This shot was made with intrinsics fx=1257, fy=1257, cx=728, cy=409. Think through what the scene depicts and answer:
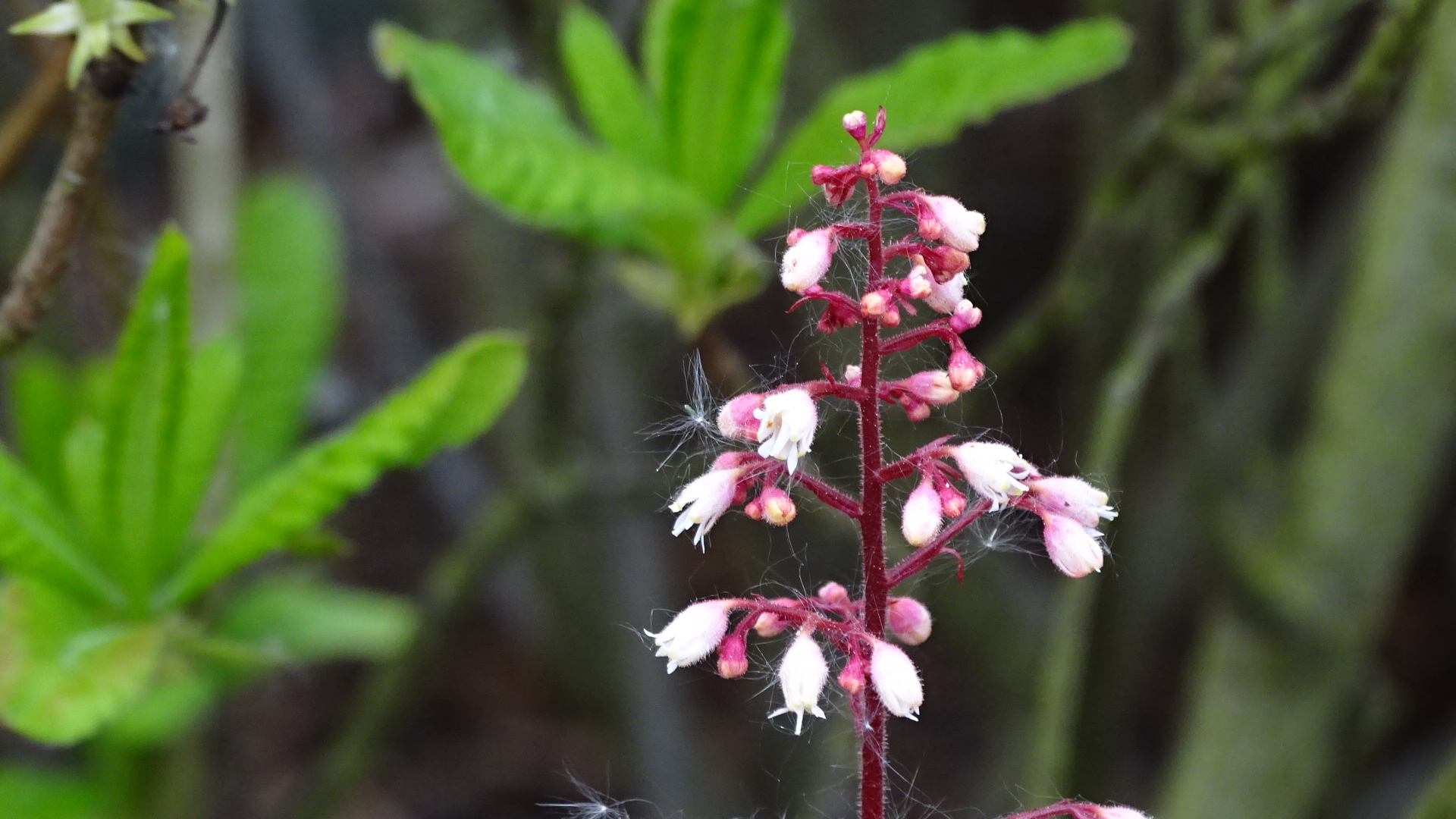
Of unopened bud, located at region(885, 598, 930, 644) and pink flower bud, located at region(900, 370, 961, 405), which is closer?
pink flower bud, located at region(900, 370, 961, 405)

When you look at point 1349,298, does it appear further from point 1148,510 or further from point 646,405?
point 646,405

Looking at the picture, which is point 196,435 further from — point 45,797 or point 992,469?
point 992,469

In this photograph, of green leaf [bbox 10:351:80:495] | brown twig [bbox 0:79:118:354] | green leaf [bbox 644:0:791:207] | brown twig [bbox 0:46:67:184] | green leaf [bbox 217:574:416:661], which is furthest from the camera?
green leaf [bbox 217:574:416:661]

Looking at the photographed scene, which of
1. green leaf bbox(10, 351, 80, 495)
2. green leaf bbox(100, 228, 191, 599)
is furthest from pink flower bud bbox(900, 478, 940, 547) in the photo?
green leaf bbox(10, 351, 80, 495)

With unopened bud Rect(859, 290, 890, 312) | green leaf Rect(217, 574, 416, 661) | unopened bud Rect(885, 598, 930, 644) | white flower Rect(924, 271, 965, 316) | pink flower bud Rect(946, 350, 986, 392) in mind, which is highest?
unopened bud Rect(859, 290, 890, 312)

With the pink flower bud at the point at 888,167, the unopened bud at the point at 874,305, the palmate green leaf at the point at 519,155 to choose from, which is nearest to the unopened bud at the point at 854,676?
the unopened bud at the point at 874,305

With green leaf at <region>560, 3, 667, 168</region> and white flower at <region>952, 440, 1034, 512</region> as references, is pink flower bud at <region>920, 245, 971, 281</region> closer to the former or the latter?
white flower at <region>952, 440, 1034, 512</region>

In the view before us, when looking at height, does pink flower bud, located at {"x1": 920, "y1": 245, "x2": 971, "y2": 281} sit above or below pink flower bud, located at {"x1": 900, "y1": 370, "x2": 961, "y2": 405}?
above

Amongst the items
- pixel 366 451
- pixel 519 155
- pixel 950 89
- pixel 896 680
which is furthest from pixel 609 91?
pixel 896 680
